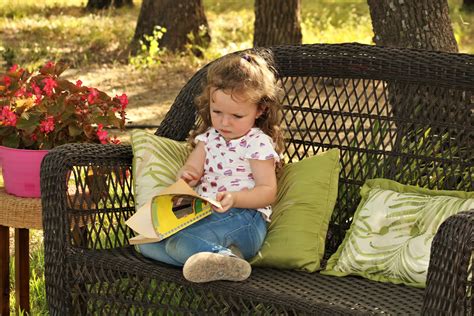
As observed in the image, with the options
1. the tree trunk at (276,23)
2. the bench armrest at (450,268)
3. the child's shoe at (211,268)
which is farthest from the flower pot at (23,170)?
the tree trunk at (276,23)

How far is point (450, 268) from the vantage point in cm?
248

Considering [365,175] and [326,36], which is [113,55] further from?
[365,175]

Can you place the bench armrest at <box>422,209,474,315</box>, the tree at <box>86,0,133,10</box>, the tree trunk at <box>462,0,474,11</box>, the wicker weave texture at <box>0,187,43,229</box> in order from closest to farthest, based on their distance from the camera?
the bench armrest at <box>422,209,474,315</box> < the wicker weave texture at <box>0,187,43,229</box> < the tree trunk at <box>462,0,474,11</box> < the tree at <box>86,0,133,10</box>

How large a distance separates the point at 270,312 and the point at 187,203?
1.60 feet

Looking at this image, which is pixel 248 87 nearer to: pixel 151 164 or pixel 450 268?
pixel 151 164

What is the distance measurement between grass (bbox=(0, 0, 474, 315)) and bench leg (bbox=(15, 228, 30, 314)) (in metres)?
4.52

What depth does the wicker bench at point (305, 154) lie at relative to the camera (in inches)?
115

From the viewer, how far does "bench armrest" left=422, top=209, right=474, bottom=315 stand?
2.47m

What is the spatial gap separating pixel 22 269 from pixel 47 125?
1.82 feet

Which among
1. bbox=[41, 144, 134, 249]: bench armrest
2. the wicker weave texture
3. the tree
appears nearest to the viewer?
bbox=[41, 144, 134, 249]: bench armrest

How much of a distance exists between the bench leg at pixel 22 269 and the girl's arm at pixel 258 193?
95 centimetres

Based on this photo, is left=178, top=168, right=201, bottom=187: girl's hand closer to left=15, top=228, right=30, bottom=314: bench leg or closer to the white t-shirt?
the white t-shirt

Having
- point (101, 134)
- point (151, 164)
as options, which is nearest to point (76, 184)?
point (151, 164)

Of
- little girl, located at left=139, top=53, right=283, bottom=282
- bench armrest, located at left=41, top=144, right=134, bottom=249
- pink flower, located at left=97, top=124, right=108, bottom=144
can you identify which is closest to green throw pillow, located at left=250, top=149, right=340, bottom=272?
little girl, located at left=139, top=53, right=283, bottom=282
